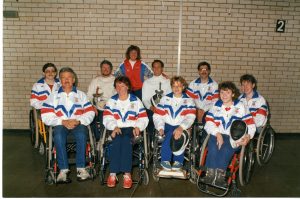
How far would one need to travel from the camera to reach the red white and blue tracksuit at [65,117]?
3.29 metres

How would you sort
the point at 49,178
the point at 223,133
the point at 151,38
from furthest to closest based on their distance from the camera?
the point at 151,38 → the point at 49,178 → the point at 223,133

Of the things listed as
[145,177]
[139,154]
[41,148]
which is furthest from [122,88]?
[41,148]

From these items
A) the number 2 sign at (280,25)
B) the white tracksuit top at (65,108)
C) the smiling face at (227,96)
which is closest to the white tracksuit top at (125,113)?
the white tracksuit top at (65,108)

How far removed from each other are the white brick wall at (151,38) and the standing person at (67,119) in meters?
1.64

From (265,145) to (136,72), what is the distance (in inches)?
83.2

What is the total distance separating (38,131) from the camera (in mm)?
4086

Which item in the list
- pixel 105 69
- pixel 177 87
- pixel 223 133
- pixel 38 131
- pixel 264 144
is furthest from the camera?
pixel 105 69

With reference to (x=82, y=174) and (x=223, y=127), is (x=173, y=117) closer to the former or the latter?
(x=223, y=127)

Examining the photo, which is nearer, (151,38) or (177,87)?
(177,87)

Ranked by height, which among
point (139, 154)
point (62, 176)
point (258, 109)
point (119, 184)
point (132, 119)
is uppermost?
point (258, 109)

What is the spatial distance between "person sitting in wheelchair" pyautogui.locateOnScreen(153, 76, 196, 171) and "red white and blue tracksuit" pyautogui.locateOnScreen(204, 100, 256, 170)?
28cm

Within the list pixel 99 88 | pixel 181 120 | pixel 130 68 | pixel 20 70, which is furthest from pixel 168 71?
pixel 20 70

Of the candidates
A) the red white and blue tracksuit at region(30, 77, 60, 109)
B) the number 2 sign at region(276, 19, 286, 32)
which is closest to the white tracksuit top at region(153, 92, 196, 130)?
the red white and blue tracksuit at region(30, 77, 60, 109)

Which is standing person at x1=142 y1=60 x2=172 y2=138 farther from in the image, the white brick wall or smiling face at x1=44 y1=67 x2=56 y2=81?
smiling face at x1=44 y1=67 x2=56 y2=81
